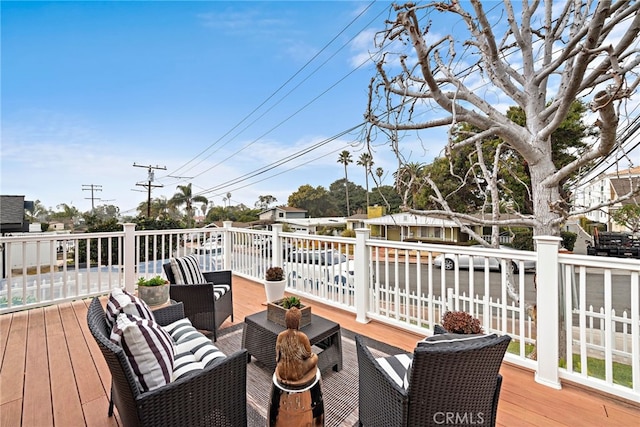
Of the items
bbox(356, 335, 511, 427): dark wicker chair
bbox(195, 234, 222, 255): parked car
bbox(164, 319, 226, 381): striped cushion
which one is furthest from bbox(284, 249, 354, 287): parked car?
bbox(356, 335, 511, 427): dark wicker chair

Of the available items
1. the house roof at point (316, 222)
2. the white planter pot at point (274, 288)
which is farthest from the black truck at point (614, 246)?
the house roof at point (316, 222)

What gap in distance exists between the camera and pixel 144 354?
1.30m

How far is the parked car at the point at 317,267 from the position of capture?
402 cm

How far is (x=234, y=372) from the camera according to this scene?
1431 mm

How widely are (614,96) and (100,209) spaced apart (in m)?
34.5

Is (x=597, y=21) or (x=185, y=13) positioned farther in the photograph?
(x=185, y=13)

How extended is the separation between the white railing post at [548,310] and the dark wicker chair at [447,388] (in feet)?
4.02

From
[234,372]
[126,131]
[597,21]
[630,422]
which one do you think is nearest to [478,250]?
[630,422]

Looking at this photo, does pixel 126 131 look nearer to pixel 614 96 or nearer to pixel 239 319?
pixel 239 319

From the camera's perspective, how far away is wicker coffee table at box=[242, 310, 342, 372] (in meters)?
2.20

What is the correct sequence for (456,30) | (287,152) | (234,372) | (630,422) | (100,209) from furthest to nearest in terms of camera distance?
(100,209) < (287,152) < (456,30) < (630,422) < (234,372)

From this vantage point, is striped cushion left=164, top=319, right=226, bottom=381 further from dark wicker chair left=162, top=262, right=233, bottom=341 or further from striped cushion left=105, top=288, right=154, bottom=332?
dark wicker chair left=162, top=262, right=233, bottom=341

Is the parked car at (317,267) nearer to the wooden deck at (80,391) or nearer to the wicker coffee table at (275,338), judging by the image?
the wooden deck at (80,391)

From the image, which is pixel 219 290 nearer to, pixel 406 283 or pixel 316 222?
pixel 406 283
